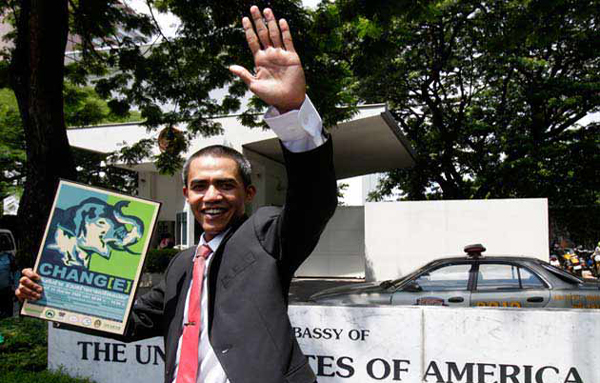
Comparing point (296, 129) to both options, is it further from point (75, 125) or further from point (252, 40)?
point (75, 125)

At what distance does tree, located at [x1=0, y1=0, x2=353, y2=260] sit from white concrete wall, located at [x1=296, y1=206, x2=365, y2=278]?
764 centimetres

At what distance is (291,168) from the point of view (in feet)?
4.98

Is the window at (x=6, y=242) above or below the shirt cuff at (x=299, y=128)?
below

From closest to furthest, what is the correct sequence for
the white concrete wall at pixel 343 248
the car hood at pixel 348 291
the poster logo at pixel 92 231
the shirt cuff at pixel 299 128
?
the shirt cuff at pixel 299 128 → the poster logo at pixel 92 231 → the car hood at pixel 348 291 → the white concrete wall at pixel 343 248

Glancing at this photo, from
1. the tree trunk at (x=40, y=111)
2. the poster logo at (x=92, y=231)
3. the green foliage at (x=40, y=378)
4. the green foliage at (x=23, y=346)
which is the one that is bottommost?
the green foliage at (x=40, y=378)

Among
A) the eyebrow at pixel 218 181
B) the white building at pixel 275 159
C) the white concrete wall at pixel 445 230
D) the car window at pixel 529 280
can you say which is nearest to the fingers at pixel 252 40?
the eyebrow at pixel 218 181

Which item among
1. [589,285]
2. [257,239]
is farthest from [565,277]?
[257,239]

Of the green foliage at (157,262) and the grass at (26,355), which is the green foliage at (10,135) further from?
the grass at (26,355)

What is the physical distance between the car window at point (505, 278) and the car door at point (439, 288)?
21cm

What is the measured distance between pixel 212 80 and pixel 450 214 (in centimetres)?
812

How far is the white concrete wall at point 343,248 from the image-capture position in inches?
701

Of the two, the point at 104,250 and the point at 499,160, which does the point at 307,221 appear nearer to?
the point at 104,250

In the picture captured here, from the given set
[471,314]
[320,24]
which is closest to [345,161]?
[320,24]

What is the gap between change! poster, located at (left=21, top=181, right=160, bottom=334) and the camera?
2020mm
